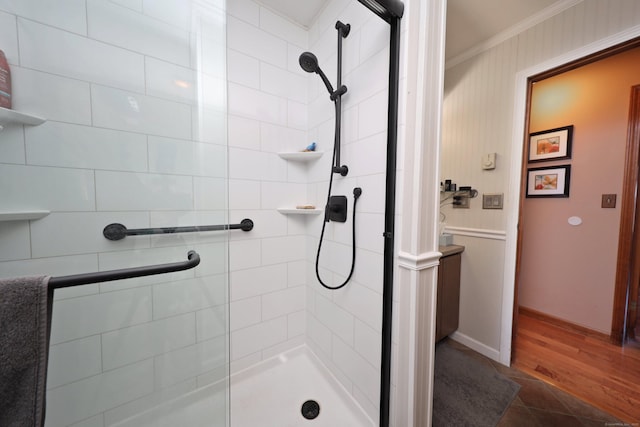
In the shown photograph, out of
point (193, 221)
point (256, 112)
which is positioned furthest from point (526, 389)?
point (256, 112)

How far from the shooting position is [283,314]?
149 centimetres

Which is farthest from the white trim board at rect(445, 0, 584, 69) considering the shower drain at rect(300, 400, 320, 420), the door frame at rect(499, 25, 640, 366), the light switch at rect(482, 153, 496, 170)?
the shower drain at rect(300, 400, 320, 420)

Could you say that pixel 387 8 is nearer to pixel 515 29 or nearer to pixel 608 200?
pixel 515 29

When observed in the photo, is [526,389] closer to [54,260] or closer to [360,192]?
[360,192]

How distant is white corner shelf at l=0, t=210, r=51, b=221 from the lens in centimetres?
72

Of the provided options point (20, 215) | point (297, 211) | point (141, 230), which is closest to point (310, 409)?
point (297, 211)

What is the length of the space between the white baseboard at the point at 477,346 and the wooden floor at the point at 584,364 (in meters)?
0.12

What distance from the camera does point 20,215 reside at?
2.43 ft

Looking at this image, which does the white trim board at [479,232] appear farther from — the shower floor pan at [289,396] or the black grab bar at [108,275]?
the black grab bar at [108,275]

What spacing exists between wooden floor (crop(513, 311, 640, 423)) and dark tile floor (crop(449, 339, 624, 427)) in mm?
73

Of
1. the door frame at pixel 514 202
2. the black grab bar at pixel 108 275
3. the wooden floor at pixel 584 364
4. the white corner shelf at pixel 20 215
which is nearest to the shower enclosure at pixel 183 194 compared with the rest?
the white corner shelf at pixel 20 215

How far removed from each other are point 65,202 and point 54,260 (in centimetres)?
23

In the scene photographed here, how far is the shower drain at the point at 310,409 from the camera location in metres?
1.12

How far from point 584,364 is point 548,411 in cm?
71
